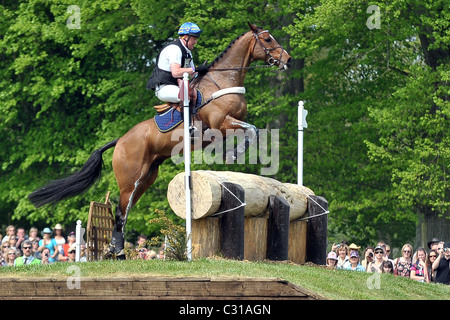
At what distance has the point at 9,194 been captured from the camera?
24.7 metres

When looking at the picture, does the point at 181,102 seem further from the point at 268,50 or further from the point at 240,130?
the point at 268,50

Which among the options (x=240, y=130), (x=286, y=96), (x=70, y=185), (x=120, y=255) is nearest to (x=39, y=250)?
→ (x=70, y=185)

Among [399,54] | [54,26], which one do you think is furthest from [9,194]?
[399,54]

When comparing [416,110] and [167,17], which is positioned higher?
[167,17]

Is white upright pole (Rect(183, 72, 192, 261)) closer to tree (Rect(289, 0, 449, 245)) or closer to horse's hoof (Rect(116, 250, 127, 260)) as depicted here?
horse's hoof (Rect(116, 250, 127, 260))

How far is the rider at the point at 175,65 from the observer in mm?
11250

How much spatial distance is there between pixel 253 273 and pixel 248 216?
221 centimetres

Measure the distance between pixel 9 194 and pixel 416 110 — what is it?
1119 cm

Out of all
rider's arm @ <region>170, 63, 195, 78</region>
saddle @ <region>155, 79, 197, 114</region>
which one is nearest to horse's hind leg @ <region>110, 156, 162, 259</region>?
saddle @ <region>155, 79, 197, 114</region>

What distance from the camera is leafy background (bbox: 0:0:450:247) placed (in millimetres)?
20141

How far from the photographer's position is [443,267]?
13367 millimetres

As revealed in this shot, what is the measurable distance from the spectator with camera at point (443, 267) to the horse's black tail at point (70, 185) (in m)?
5.08

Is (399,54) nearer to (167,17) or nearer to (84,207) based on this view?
(167,17)

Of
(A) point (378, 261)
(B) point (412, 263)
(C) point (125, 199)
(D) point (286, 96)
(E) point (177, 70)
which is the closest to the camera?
(E) point (177, 70)
